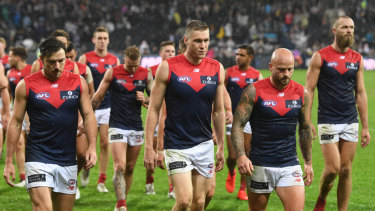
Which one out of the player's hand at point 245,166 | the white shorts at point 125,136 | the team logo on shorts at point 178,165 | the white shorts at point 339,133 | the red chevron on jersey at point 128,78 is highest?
the red chevron on jersey at point 128,78

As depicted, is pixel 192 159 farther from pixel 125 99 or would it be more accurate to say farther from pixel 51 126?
pixel 125 99

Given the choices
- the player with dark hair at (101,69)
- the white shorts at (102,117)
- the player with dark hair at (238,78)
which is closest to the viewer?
the player with dark hair at (238,78)

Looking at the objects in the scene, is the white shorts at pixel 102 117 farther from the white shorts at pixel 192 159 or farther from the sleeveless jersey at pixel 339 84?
the white shorts at pixel 192 159

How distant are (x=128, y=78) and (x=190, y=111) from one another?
128 inches

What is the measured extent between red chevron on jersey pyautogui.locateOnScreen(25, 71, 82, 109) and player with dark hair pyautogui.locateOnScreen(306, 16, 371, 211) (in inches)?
143

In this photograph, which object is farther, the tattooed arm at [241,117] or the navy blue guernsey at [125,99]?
the navy blue guernsey at [125,99]

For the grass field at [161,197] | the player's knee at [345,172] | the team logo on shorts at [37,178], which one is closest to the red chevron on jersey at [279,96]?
the player's knee at [345,172]

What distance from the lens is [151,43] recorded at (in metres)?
39.4

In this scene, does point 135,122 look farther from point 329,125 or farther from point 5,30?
point 5,30

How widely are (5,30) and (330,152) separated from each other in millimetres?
32505

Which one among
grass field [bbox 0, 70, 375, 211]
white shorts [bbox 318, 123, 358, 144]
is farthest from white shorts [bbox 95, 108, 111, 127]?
white shorts [bbox 318, 123, 358, 144]

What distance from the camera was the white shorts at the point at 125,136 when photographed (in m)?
9.72

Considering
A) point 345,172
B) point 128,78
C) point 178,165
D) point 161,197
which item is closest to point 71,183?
point 178,165

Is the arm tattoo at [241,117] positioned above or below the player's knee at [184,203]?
above
